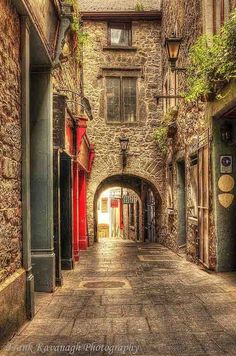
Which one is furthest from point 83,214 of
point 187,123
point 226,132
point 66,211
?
point 226,132

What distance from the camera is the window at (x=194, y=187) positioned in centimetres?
1033

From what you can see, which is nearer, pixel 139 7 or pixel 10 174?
pixel 10 174

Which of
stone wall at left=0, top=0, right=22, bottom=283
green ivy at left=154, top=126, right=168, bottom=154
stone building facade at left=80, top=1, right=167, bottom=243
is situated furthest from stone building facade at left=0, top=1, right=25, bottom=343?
stone building facade at left=80, top=1, right=167, bottom=243

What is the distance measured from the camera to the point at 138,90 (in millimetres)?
16656

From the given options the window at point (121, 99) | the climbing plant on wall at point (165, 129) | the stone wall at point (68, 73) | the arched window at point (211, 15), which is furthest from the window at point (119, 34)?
the arched window at point (211, 15)

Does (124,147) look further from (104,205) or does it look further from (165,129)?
(104,205)

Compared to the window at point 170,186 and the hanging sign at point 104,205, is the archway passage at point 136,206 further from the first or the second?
the hanging sign at point 104,205

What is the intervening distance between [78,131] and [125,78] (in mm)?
6624

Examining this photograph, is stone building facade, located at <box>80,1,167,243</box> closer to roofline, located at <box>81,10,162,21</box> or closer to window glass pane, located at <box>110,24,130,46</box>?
roofline, located at <box>81,10,162,21</box>

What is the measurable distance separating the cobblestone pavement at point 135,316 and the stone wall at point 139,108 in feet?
24.5

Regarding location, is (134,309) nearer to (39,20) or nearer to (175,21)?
(39,20)

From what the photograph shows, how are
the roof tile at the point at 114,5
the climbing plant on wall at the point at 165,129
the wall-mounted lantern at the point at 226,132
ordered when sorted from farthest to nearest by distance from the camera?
the roof tile at the point at 114,5 → the climbing plant on wall at the point at 165,129 → the wall-mounted lantern at the point at 226,132

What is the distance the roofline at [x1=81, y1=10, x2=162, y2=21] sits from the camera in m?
16.6

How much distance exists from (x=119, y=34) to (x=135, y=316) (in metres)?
13.2
